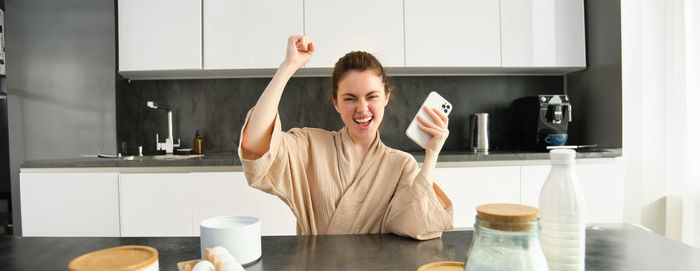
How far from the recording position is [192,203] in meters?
2.16

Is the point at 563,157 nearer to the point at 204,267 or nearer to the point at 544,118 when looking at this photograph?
the point at 204,267

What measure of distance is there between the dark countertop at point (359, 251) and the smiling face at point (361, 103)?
16.1 inches

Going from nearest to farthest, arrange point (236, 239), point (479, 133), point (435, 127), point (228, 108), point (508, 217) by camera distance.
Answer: point (508, 217), point (236, 239), point (435, 127), point (479, 133), point (228, 108)

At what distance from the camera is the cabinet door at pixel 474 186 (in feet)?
7.38

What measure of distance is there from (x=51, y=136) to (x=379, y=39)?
211 centimetres

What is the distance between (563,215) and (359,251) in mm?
400

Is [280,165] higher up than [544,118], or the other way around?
[544,118]

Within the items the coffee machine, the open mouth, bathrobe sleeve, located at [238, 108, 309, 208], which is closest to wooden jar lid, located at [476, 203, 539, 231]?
bathrobe sleeve, located at [238, 108, 309, 208]

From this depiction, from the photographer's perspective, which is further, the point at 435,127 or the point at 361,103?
the point at 361,103

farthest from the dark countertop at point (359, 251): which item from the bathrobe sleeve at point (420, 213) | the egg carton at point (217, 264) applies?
the egg carton at point (217, 264)

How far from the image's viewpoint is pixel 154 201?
2.16 m

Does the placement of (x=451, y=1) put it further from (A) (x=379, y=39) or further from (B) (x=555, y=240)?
(B) (x=555, y=240)

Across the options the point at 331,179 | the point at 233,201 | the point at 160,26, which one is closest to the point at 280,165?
the point at 331,179

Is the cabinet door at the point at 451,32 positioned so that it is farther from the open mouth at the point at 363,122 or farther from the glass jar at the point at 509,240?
the glass jar at the point at 509,240
